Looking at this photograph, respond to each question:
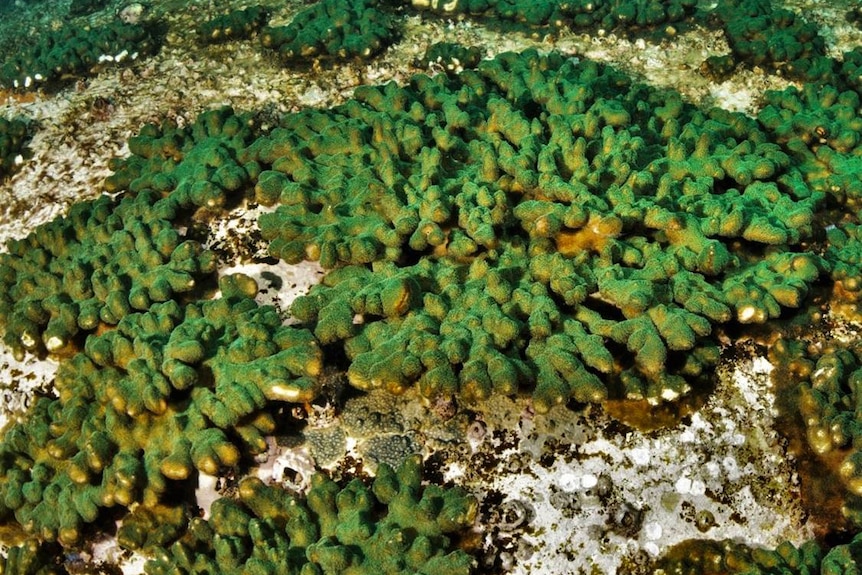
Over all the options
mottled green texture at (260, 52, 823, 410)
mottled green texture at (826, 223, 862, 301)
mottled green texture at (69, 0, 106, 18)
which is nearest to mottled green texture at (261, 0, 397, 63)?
mottled green texture at (260, 52, 823, 410)

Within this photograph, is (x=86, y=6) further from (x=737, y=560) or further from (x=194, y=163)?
(x=737, y=560)

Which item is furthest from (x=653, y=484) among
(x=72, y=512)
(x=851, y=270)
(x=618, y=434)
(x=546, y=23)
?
(x=546, y=23)

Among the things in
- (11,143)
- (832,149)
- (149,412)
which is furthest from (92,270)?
(832,149)

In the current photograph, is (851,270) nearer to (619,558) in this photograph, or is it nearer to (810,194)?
(810,194)

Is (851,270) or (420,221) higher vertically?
(420,221)

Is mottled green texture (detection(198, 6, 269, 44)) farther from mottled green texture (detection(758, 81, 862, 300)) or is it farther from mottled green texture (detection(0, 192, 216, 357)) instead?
mottled green texture (detection(758, 81, 862, 300))
